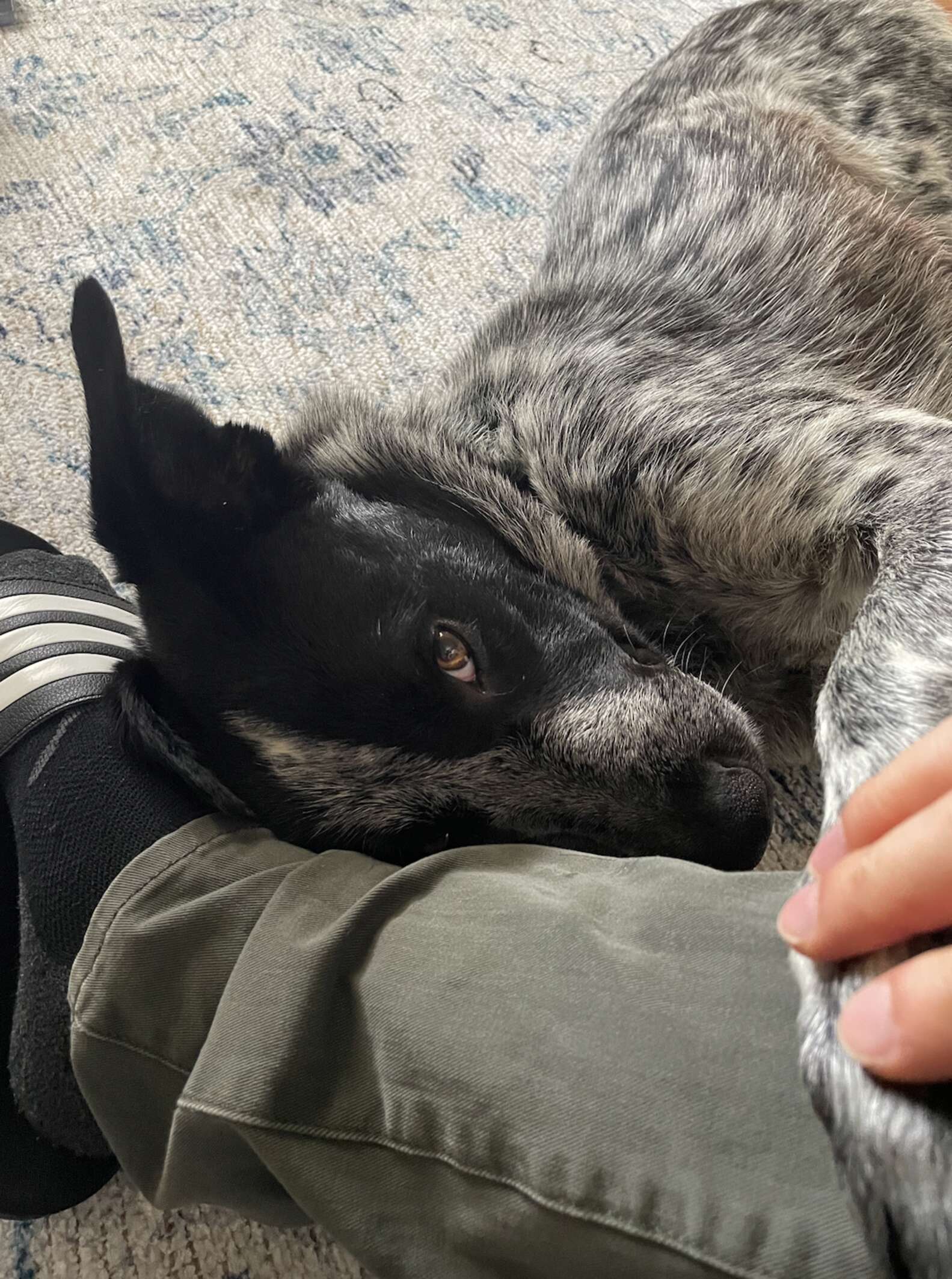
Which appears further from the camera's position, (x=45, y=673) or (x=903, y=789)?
(x=45, y=673)

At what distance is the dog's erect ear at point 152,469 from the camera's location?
1.15m

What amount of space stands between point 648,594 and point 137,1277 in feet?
3.47

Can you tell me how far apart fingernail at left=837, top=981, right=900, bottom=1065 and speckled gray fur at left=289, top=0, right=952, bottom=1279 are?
0.97ft

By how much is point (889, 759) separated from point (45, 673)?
3.76 ft

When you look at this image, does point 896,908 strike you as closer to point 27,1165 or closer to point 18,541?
point 27,1165

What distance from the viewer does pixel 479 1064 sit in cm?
77

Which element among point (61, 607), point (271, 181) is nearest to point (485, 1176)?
point (61, 607)

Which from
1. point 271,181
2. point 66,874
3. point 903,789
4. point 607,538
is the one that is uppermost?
point 271,181

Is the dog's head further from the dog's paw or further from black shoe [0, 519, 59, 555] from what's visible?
black shoe [0, 519, 59, 555]

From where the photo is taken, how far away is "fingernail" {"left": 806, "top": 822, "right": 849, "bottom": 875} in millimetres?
714

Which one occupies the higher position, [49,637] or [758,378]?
[758,378]

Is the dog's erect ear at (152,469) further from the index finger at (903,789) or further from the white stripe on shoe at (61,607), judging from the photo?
the index finger at (903,789)

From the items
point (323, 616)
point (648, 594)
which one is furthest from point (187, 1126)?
point (648, 594)

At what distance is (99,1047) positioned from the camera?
3.14ft
